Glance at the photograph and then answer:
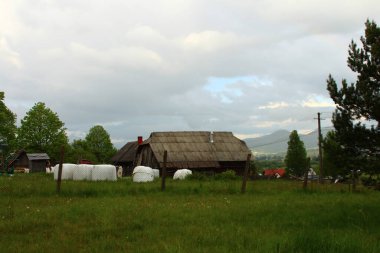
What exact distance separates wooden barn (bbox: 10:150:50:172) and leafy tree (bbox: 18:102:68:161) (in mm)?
1672

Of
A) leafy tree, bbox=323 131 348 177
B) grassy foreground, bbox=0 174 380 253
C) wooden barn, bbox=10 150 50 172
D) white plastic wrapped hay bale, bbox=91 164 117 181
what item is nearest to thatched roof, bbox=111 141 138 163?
wooden barn, bbox=10 150 50 172

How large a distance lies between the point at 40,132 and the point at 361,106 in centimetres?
7176

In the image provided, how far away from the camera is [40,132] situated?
75812mm

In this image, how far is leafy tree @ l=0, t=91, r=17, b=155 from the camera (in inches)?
2344

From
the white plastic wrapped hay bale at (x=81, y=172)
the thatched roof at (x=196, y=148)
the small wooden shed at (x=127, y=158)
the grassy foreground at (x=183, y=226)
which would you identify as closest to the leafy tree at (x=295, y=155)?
the small wooden shed at (x=127, y=158)

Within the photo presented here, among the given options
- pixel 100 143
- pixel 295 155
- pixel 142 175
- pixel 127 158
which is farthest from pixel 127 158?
pixel 295 155

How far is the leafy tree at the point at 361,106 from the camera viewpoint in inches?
428

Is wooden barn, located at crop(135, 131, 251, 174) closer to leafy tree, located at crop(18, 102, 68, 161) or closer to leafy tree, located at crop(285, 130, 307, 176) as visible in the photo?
leafy tree, located at crop(18, 102, 68, 161)

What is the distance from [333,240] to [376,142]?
15.7 ft

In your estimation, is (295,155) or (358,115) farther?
(295,155)

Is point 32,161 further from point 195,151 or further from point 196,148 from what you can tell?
point 195,151

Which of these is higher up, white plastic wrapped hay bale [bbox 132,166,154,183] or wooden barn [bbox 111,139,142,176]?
wooden barn [bbox 111,139,142,176]

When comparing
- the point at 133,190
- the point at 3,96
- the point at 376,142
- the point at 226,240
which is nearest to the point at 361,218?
the point at 376,142

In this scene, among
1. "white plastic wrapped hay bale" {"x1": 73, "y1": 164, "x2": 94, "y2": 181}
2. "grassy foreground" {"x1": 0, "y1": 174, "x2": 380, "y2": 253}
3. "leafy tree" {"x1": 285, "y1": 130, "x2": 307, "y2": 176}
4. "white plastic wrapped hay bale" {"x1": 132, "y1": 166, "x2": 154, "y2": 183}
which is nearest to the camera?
"grassy foreground" {"x1": 0, "y1": 174, "x2": 380, "y2": 253}
